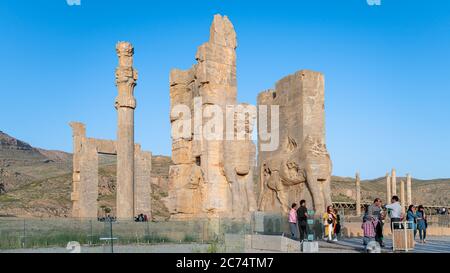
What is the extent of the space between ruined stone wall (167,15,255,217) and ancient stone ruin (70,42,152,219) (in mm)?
2587

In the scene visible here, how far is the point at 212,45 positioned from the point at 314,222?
5.81m

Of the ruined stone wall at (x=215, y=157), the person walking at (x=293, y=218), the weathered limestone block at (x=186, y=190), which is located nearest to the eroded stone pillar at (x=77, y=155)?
the weathered limestone block at (x=186, y=190)

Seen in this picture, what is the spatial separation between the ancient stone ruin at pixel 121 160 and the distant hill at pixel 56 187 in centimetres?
717

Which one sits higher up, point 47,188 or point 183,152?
point 183,152

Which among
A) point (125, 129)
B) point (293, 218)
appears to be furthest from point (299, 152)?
point (125, 129)

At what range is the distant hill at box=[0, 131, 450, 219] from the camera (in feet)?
136

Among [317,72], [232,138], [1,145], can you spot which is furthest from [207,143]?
[1,145]

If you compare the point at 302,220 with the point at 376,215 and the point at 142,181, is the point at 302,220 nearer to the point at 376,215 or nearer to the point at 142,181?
the point at 376,215

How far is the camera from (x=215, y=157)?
17.5 m

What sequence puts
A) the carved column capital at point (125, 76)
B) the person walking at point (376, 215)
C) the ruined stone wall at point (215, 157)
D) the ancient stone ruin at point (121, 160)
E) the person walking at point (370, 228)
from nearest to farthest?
the person walking at point (370, 228)
the person walking at point (376, 215)
the ruined stone wall at point (215, 157)
the carved column capital at point (125, 76)
the ancient stone ruin at point (121, 160)

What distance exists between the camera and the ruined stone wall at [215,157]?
1733 cm

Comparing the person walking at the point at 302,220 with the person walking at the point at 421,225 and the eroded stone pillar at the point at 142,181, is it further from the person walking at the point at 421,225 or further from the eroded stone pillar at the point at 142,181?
the eroded stone pillar at the point at 142,181

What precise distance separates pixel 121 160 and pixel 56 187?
95.7 ft
